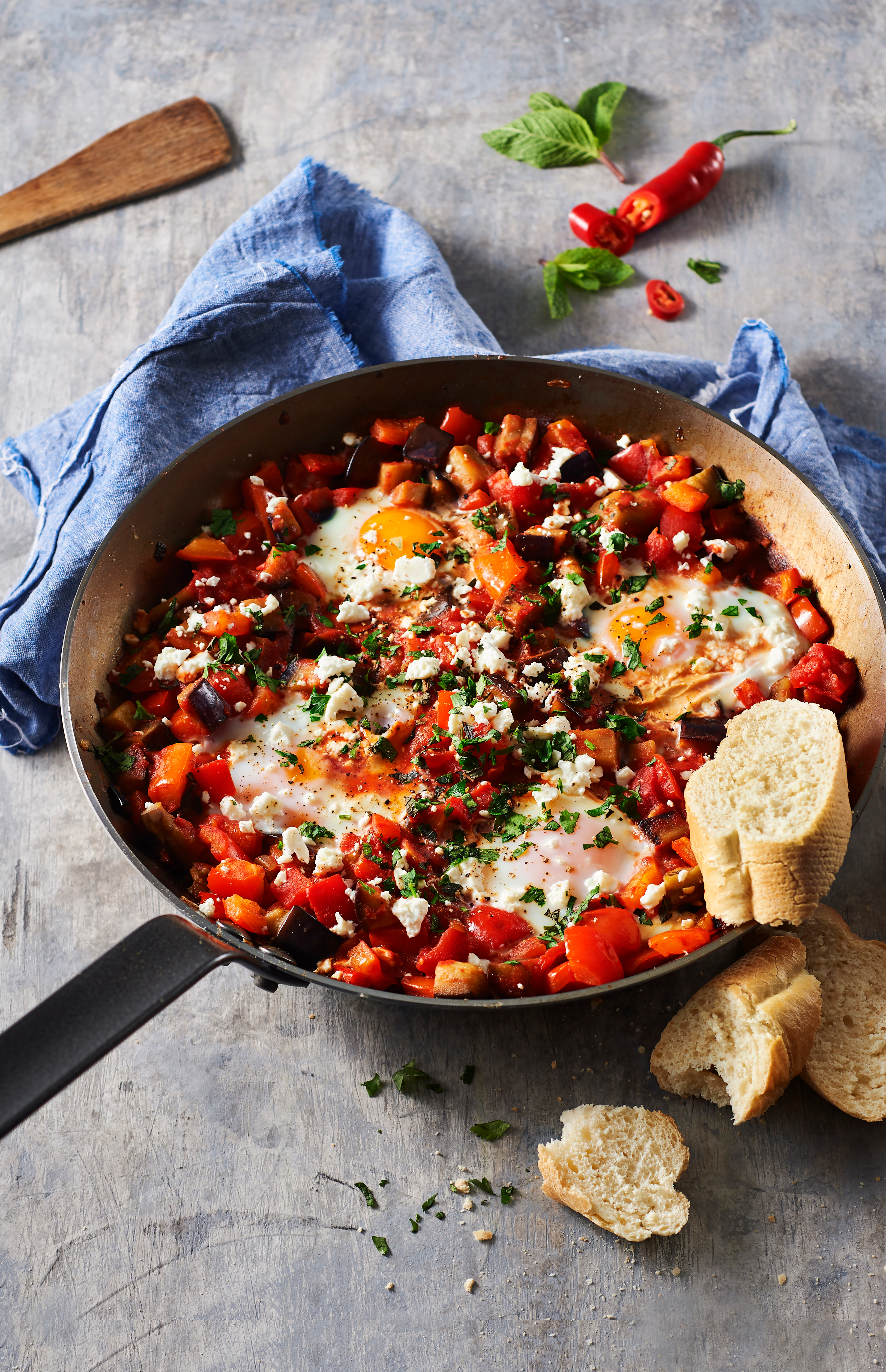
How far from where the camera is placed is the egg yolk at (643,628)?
14.2 feet

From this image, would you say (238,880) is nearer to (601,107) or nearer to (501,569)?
(501,569)

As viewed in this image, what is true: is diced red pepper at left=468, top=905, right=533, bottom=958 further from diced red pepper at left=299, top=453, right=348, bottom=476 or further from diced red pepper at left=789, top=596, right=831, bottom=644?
diced red pepper at left=299, top=453, right=348, bottom=476

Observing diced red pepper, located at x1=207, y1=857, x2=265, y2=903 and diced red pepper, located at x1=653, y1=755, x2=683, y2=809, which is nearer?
diced red pepper, located at x1=207, y1=857, x2=265, y2=903

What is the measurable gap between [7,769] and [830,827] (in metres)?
3.23

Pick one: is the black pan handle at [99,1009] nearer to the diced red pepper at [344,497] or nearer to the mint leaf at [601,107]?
the diced red pepper at [344,497]

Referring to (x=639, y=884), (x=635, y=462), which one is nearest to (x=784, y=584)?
(x=635, y=462)

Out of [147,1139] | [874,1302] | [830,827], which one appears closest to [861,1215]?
[874,1302]

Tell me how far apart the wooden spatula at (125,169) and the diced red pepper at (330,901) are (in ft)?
13.9

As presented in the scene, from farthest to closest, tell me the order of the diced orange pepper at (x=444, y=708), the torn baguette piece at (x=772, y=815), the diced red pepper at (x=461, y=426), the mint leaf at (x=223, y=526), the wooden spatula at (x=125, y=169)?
the wooden spatula at (x=125, y=169) < the diced red pepper at (x=461, y=426) < the mint leaf at (x=223, y=526) < the diced orange pepper at (x=444, y=708) < the torn baguette piece at (x=772, y=815)

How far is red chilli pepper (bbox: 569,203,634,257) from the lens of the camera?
19.5 feet

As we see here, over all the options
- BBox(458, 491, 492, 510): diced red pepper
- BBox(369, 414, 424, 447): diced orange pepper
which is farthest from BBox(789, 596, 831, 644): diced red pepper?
BBox(369, 414, 424, 447): diced orange pepper

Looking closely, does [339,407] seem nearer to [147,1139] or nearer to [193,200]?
[193,200]

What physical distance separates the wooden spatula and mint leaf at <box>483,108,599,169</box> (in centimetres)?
156

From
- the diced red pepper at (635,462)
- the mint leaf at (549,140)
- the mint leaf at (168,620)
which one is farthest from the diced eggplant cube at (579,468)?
the mint leaf at (549,140)
